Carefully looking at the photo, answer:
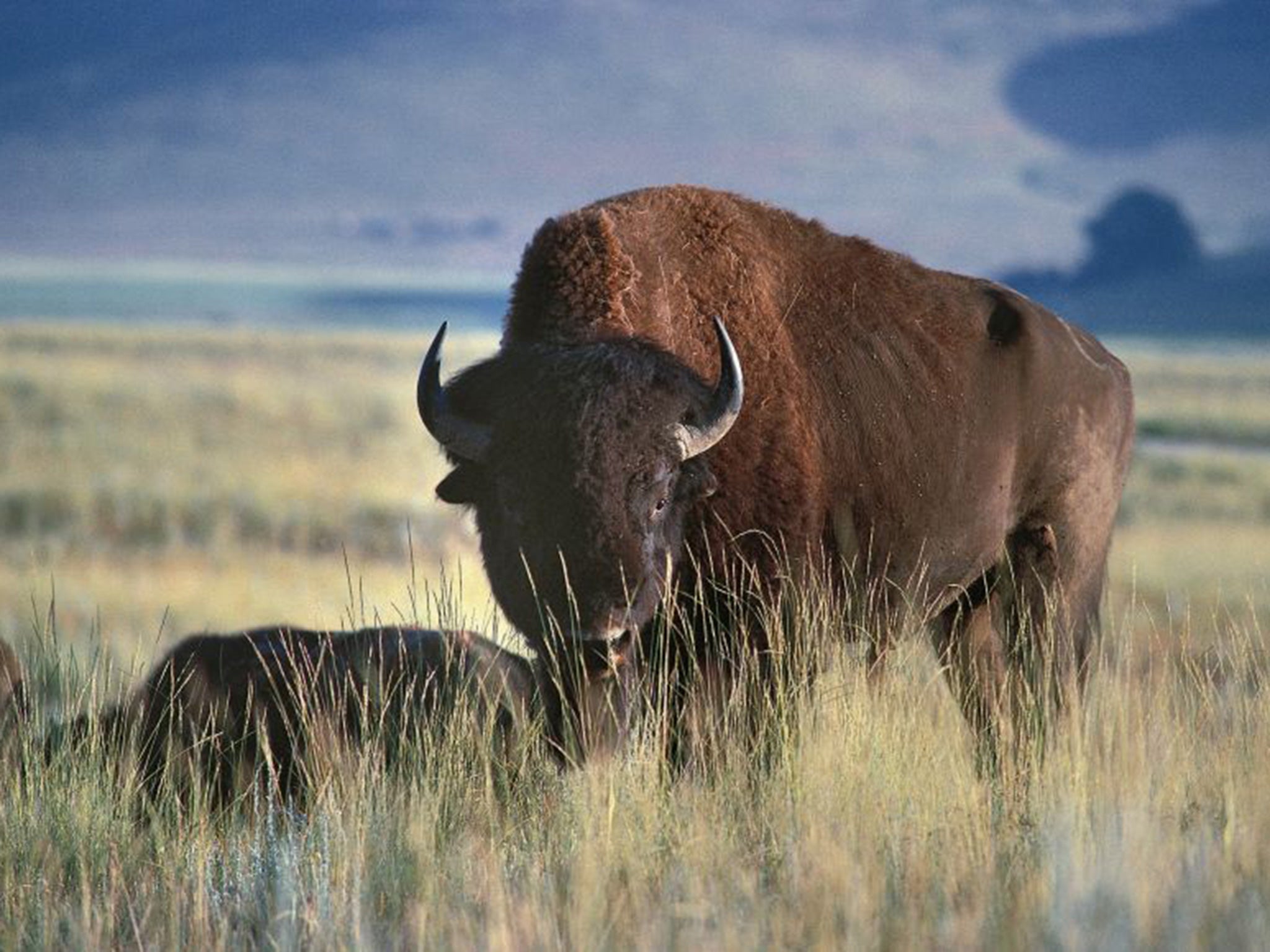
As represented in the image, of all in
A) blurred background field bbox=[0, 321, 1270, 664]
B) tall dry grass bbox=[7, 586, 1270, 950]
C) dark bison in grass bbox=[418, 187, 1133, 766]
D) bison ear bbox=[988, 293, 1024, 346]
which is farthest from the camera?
blurred background field bbox=[0, 321, 1270, 664]

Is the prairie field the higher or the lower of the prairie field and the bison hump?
the lower

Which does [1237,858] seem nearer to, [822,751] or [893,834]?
[893,834]

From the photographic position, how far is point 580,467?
6551 mm

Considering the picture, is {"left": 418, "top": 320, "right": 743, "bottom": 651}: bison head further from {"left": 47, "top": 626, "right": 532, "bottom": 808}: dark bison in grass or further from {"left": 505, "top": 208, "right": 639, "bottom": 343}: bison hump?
{"left": 47, "top": 626, "right": 532, "bottom": 808}: dark bison in grass

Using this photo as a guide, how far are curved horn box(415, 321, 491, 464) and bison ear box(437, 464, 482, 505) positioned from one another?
0.21 feet

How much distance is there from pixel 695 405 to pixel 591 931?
2362mm

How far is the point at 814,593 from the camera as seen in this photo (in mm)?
7637

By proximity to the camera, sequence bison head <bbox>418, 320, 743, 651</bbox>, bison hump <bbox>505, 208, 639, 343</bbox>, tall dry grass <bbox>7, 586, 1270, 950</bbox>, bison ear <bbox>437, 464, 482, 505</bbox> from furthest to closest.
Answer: bison hump <bbox>505, 208, 639, 343</bbox>, bison ear <bbox>437, 464, 482, 505</bbox>, bison head <bbox>418, 320, 743, 651</bbox>, tall dry grass <bbox>7, 586, 1270, 950</bbox>

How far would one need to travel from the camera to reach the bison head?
6.54 meters

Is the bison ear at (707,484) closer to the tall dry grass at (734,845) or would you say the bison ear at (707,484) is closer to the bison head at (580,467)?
the bison head at (580,467)

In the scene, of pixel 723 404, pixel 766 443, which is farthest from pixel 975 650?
pixel 723 404

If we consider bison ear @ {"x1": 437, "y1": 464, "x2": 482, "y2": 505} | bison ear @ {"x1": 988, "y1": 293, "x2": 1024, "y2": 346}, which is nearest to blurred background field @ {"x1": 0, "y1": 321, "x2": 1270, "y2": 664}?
bison ear @ {"x1": 437, "y1": 464, "x2": 482, "y2": 505}

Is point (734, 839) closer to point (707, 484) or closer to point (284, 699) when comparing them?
point (707, 484)

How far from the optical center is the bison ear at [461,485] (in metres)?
7.15
